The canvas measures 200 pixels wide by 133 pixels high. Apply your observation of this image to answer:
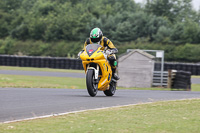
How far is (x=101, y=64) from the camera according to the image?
9531mm

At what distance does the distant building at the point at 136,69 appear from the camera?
70.9 ft

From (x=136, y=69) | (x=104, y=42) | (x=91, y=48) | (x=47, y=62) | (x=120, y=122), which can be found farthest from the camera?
(x=47, y=62)

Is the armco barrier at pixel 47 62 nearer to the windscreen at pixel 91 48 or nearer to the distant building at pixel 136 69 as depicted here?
the distant building at pixel 136 69

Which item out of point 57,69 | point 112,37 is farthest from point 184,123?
point 112,37

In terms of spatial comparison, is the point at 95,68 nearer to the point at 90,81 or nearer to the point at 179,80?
the point at 90,81

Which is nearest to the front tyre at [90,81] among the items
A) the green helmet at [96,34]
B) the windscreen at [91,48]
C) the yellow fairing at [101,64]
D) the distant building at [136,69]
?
the yellow fairing at [101,64]

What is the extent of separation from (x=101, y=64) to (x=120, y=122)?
3.68 m

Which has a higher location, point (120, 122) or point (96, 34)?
point (96, 34)

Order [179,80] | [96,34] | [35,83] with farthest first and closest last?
[179,80], [35,83], [96,34]

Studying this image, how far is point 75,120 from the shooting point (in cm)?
613

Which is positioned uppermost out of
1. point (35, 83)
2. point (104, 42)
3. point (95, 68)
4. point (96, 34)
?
point (96, 34)

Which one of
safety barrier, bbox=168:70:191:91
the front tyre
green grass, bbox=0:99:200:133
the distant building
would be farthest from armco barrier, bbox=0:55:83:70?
green grass, bbox=0:99:200:133

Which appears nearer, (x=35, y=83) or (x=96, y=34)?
(x=96, y=34)

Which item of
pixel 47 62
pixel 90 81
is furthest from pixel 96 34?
pixel 47 62
